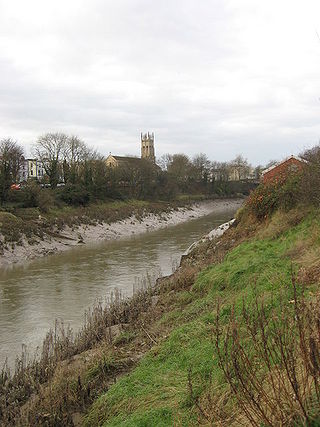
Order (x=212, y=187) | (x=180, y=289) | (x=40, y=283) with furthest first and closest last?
1. (x=212, y=187)
2. (x=40, y=283)
3. (x=180, y=289)

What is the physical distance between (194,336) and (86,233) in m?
29.2

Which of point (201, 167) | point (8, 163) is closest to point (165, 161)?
point (201, 167)

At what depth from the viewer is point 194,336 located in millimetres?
7074

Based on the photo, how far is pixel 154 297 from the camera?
40.7 ft

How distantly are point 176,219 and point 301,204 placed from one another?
37.3 metres

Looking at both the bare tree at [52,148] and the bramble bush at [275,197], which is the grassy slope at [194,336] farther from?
the bare tree at [52,148]

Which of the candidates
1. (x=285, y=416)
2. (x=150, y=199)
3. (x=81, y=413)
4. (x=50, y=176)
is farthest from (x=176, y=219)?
(x=285, y=416)

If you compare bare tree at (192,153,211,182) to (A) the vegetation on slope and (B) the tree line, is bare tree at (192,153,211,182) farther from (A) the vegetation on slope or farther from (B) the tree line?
(A) the vegetation on slope

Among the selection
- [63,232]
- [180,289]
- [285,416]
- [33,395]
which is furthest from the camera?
[63,232]

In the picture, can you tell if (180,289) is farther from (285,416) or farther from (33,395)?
(285,416)

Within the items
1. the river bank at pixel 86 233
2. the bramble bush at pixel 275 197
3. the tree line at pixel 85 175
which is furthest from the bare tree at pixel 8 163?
the bramble bush at pixel 275 197

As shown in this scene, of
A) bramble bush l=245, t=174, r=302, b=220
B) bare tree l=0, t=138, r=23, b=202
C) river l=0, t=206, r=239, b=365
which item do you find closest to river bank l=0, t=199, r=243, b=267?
river l=0, t=206, r=239, b=365

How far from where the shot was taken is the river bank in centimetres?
2725

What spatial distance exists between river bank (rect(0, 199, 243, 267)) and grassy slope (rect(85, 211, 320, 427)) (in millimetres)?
18462
